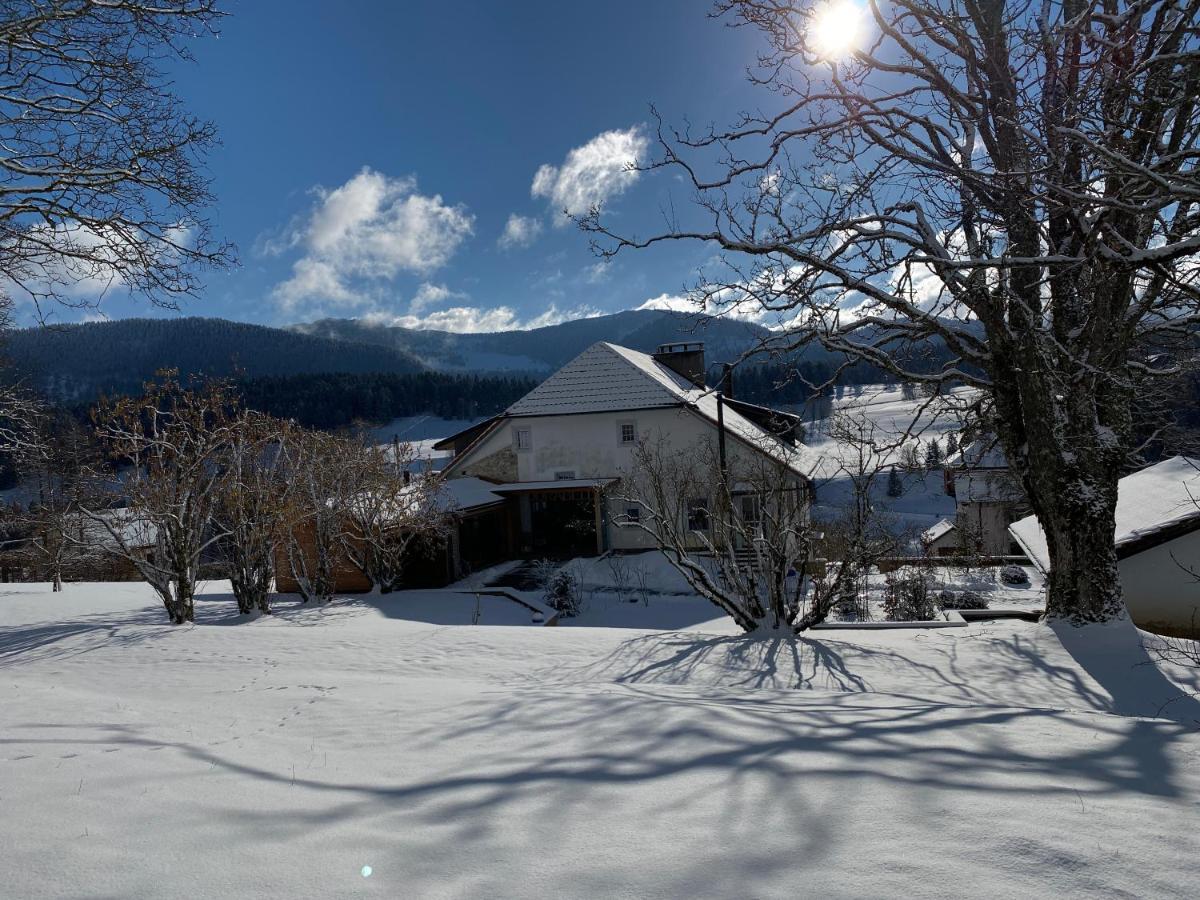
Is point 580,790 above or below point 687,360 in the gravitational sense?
below

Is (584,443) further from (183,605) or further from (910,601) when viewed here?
(183,605)

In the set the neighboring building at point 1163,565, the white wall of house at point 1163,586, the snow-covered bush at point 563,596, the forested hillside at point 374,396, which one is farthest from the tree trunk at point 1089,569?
the forested hillside at point 374,396

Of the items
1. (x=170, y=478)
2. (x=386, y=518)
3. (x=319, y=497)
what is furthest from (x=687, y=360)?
(x=170, y=478)

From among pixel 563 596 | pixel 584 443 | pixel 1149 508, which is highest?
pixel 584 443

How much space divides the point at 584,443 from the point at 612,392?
2503mm

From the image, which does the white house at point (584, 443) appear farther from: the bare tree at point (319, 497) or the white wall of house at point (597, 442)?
the bare tree at point (319, 497)

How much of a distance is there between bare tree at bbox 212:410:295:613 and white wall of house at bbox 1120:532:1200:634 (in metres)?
18.1

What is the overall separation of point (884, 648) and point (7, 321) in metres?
15.4

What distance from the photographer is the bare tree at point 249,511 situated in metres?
15.4

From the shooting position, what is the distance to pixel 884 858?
238 centimetres

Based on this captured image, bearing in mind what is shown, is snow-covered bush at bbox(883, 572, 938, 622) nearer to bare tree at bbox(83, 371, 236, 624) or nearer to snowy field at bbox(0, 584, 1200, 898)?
snowy field at bbox(0, 584, 1200, 898)

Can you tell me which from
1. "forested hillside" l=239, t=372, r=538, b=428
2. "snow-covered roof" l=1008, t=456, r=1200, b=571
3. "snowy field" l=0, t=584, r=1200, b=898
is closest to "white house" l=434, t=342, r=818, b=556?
"snow-covered roof" l=1008, t=456, r=1200, b=571

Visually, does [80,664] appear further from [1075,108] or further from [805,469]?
[805,469]

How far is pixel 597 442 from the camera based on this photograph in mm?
27609
